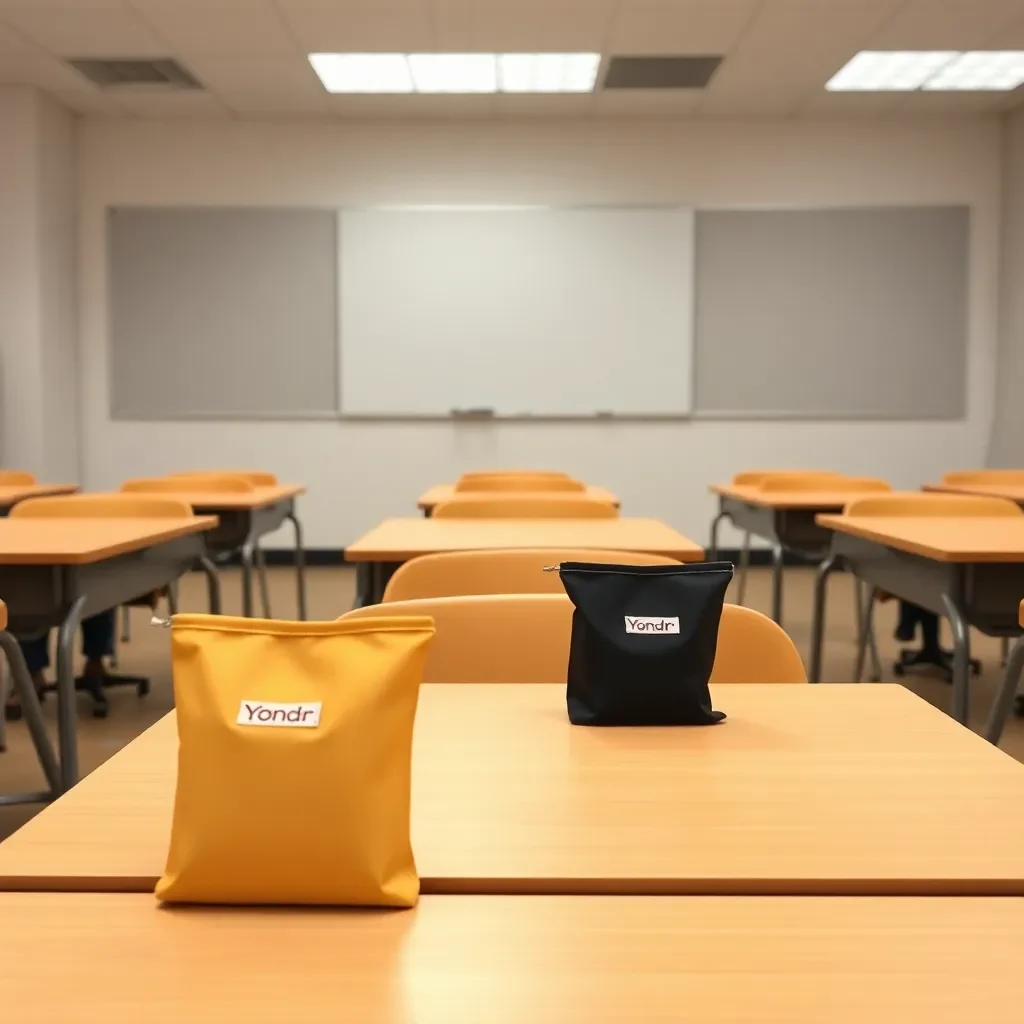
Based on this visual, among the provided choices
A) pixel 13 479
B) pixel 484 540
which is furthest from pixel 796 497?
pixel 13 479

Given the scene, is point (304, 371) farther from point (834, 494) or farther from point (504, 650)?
point (504, 650)

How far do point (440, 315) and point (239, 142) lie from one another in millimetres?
1625

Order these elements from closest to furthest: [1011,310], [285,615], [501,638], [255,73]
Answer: [501,638]
[285,615]
[255,73]
[1011,310]

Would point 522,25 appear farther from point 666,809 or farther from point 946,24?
point 666,809

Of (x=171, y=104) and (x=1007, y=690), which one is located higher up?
(x=171, y=104)

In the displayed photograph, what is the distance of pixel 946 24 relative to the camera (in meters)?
5.36

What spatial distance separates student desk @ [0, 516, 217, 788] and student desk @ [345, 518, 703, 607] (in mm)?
522

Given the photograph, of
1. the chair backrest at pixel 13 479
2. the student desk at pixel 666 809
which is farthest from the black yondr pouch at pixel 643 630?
the chair backrest at pixel 13 479

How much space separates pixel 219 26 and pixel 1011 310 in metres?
4.82

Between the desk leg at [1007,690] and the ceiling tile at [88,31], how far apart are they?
4792 mm

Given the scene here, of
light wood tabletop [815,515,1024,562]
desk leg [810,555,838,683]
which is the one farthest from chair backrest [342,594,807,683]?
desk leg [810,555,838,683]

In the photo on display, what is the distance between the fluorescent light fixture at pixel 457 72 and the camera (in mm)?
5863

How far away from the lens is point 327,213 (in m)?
6.97

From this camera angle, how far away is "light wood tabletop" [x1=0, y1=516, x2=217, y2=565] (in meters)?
2.19
